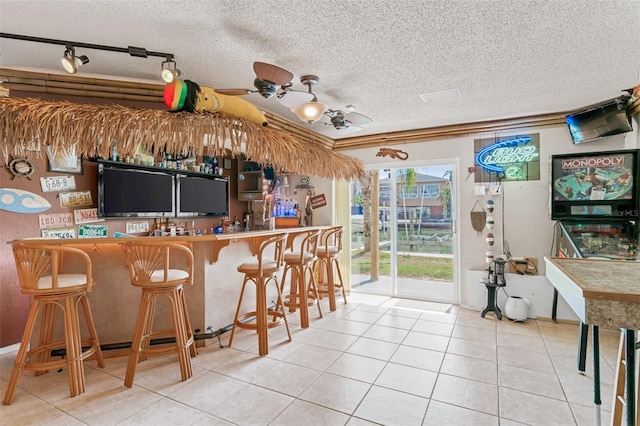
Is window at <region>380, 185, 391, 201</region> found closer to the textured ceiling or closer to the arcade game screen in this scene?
the textured ceiling

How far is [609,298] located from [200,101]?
3014 millimetres

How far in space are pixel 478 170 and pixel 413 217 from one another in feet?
3.91

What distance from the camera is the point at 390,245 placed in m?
5.25

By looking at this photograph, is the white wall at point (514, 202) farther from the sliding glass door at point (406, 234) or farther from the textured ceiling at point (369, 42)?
the textured ceiling at point (369, 42)

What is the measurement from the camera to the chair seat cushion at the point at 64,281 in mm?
2318

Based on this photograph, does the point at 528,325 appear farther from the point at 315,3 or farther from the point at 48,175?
the point at 48,175

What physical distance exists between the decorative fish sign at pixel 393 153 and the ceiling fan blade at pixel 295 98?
2520mm

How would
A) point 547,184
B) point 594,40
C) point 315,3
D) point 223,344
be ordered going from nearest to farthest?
point 315,3, point 594,40, point 223,344, point 547,184

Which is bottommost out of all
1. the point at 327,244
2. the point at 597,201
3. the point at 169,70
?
the point at 327,244

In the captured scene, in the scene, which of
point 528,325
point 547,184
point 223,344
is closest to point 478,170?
point 547,184

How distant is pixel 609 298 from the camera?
4.23 feet

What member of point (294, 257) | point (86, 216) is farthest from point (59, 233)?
point (294, 257)

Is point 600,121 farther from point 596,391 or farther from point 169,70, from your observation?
point 169,70

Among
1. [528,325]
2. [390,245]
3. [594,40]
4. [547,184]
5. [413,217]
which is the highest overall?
[594,40]
